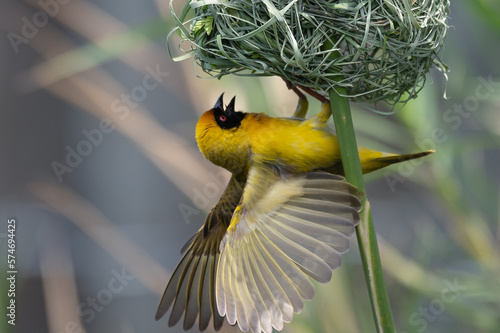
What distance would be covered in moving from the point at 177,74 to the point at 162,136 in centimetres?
86

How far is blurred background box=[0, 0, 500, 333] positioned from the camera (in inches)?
81.4

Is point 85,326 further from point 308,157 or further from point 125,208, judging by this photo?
point 308,157

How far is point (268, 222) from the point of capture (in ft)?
4.19

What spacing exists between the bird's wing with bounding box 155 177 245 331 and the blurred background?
600 millimetres

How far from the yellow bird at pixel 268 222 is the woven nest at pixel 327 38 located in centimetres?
21

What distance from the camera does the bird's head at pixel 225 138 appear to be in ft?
4.55

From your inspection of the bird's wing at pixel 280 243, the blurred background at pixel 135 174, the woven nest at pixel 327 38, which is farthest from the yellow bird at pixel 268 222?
the blurred background at pixel 135 174

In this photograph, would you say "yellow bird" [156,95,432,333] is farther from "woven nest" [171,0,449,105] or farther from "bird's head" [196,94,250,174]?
"woven nest" [171,0,449,105]

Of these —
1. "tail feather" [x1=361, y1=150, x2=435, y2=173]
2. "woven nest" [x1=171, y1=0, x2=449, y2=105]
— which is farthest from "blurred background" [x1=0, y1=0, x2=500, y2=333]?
"woven nest" [x1=171, y1=0, x2=449, y2=105]

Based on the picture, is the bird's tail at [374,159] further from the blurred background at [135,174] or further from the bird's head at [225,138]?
the blurred background at [135,174]

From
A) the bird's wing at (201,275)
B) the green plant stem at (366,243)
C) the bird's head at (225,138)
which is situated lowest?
the green plant stem at (366,243)

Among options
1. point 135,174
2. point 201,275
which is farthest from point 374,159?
point 135,174

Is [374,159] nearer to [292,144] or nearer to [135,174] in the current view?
[292,144]

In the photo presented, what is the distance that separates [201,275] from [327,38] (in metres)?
0.72
